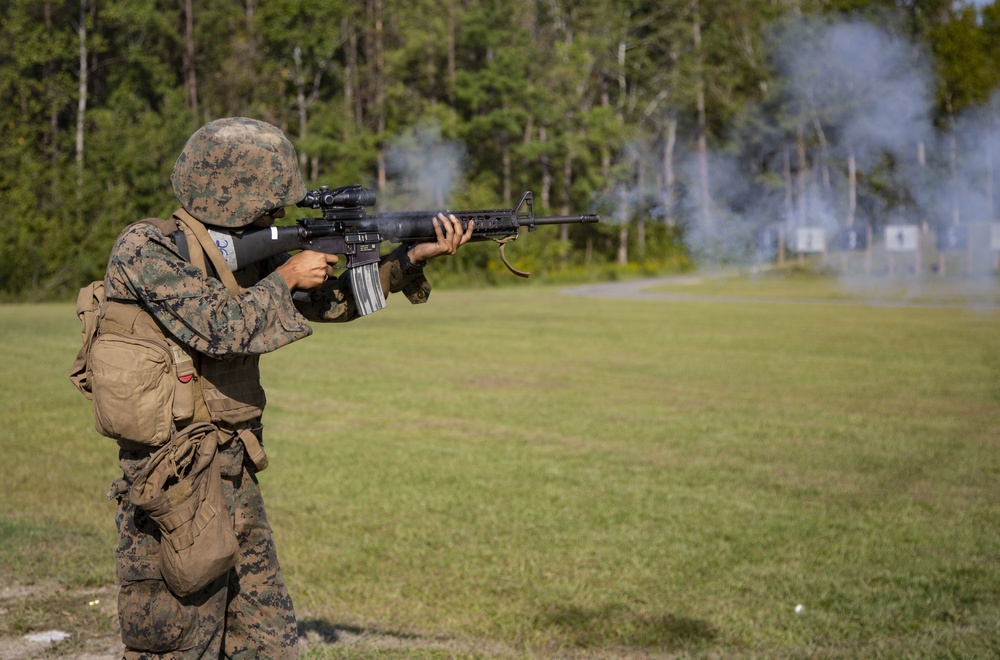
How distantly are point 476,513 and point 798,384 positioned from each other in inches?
350

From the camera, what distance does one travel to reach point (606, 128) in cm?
4825

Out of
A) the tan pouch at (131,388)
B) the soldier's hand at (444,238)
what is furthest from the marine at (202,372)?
the soldier's hand at (444,238)

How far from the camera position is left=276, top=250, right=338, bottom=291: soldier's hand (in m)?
4.05

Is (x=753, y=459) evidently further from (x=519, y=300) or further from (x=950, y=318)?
(x=519, y=300)

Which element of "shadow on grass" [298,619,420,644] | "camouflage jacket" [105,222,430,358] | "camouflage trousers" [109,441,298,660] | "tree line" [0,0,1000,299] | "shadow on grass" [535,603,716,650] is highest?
"tree line" [0,0,1000,299]

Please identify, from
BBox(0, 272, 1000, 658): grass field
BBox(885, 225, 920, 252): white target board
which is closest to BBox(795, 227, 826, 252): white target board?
BBox(885, 225, 920, 252): white target board

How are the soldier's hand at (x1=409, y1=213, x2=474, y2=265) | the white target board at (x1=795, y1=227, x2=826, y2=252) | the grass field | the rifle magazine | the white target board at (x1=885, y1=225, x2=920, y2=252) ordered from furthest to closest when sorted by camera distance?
1. the white target board at (x1=795, y1=227, x2=826, y2=252)
2. the white target board at (x1=885, y1=225, x2=920, y2=252)
3. the grass field
4. the soldier's hand at (x1=409, y1=213, x2=474, y2=265)
5. the rifle magazine

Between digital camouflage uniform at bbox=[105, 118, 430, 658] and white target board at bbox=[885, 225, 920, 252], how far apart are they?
32.3m

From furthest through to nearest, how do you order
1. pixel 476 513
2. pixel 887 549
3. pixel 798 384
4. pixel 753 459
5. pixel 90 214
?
pixel 90 214
pixel 798 384
pixel 753 459
pixel 476 513
pixel 887 549

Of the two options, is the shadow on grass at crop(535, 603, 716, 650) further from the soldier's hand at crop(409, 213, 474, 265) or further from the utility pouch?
the utility pouch

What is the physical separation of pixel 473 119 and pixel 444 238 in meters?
46.9

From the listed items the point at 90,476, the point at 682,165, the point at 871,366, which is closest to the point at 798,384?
the point at 871,366

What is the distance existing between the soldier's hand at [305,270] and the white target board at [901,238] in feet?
106

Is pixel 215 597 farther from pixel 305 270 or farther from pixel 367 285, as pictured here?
pixel 367 285
